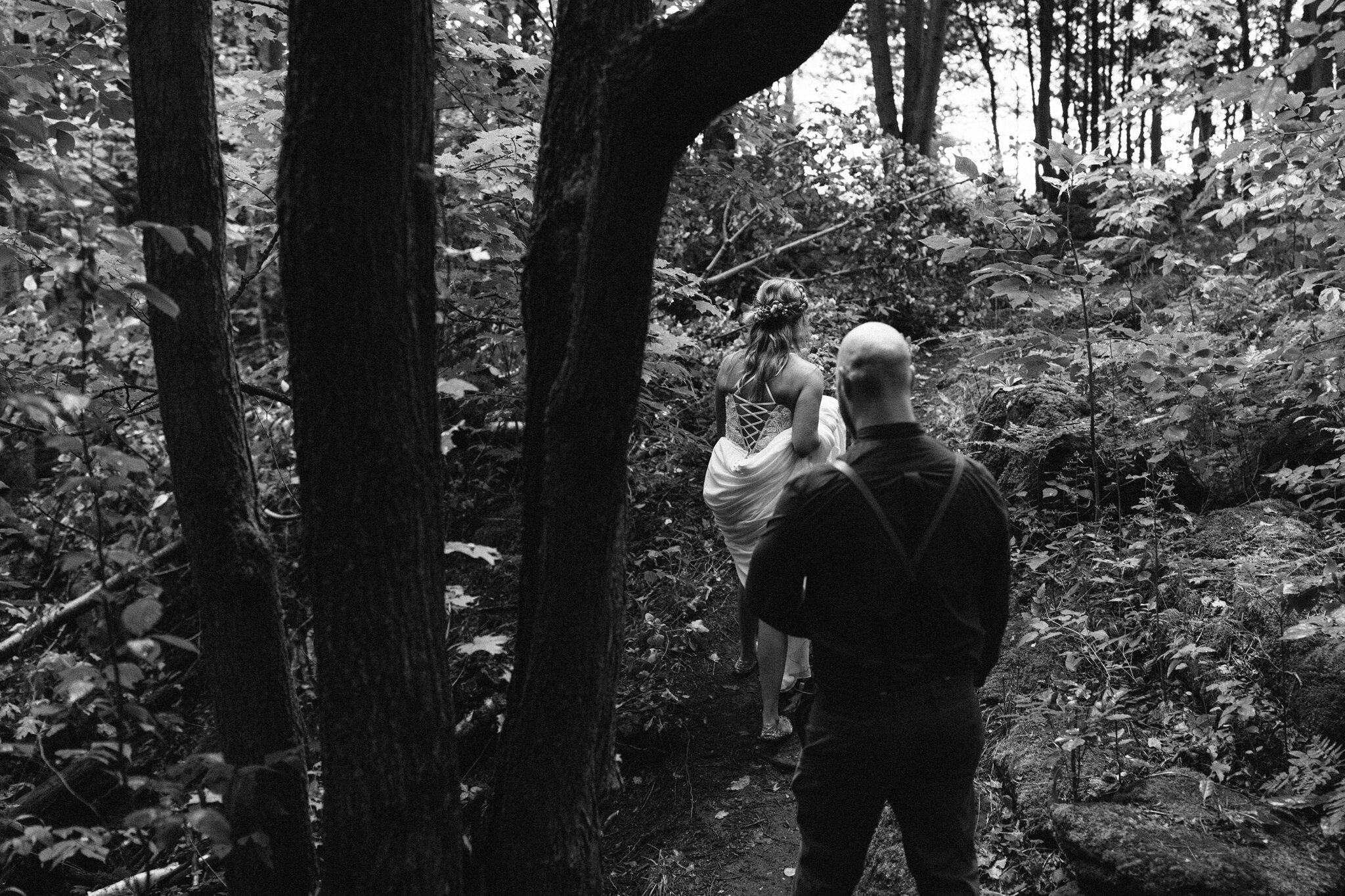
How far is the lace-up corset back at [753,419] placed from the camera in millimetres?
5102

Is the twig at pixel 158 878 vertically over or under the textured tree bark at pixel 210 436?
under

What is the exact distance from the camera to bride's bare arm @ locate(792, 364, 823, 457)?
16.2 feet

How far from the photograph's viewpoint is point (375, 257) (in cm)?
233

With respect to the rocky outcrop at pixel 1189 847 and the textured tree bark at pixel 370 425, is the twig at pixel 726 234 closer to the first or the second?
the rocky outcrop at pixel 1189 847

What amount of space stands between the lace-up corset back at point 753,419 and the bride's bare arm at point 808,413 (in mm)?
98

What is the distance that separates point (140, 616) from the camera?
2.44 m

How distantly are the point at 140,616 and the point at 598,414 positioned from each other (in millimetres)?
1350

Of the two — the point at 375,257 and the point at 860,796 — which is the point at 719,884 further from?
the point at 375,257

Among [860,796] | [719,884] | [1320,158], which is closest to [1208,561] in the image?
[1320,158]

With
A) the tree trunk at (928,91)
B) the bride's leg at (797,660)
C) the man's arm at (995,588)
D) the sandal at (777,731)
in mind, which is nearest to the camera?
the man's arm at (995,588)

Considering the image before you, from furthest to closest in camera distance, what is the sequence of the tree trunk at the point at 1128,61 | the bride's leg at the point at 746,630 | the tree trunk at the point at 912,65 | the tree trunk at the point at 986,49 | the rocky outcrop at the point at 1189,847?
the tree trunk at the point at 986,49 < the tree trunk at the point at 1128,61 < the tree trunk at the point at 912,65 < the bride's leg at the point at 746,630 < the rocky outcrop at the point at 1189,847

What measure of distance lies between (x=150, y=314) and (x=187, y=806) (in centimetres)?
168

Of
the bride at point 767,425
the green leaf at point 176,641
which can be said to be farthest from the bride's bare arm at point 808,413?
the green leaf at point 176,641

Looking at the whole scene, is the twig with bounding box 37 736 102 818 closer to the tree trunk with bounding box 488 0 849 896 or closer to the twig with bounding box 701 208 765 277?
the tree trunk with bounding box 488 0 849 896
